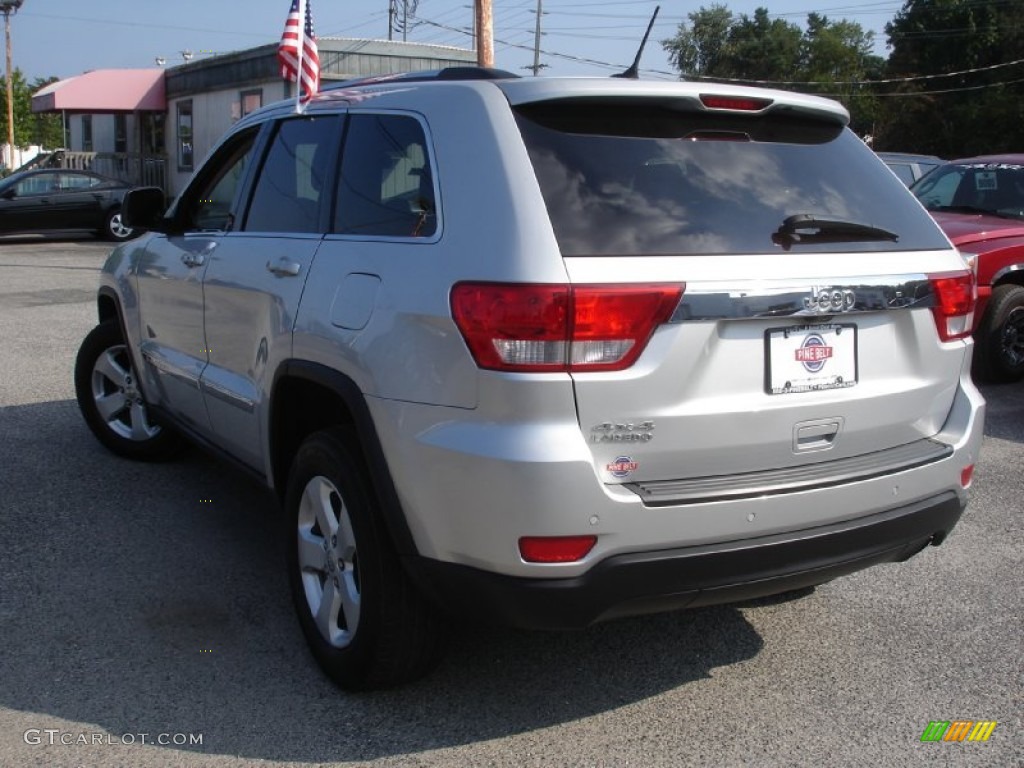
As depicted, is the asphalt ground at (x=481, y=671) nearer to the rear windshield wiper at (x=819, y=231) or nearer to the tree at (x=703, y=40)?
the rear windshield wiper at (x=819, y=231)

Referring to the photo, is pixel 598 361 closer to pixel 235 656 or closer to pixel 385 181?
pixel 385 181

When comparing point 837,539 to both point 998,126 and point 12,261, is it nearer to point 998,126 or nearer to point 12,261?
point 12,261

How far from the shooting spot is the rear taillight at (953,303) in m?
3.39

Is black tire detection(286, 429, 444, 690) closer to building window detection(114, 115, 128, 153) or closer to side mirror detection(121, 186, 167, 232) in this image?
side mirror detection(121, 186, 167, 232)

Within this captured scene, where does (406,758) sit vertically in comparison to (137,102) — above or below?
below

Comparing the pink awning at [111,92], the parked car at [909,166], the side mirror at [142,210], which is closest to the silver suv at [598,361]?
the side mirror at [142,210]

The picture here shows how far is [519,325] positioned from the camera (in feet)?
9.11

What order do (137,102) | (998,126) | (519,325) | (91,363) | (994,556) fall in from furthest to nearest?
(998,126) < (137,102) < (91,363) < (994,556) < (519,325)

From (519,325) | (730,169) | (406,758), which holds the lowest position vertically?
(406,758)

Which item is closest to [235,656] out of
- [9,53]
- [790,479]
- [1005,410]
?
[790,479]

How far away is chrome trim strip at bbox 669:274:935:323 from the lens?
2904mm

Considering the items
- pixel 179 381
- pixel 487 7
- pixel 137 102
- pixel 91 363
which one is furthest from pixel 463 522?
pixel 137 102

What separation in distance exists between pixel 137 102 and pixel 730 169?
29829 millimetres

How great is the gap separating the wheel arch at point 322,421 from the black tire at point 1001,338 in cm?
613
